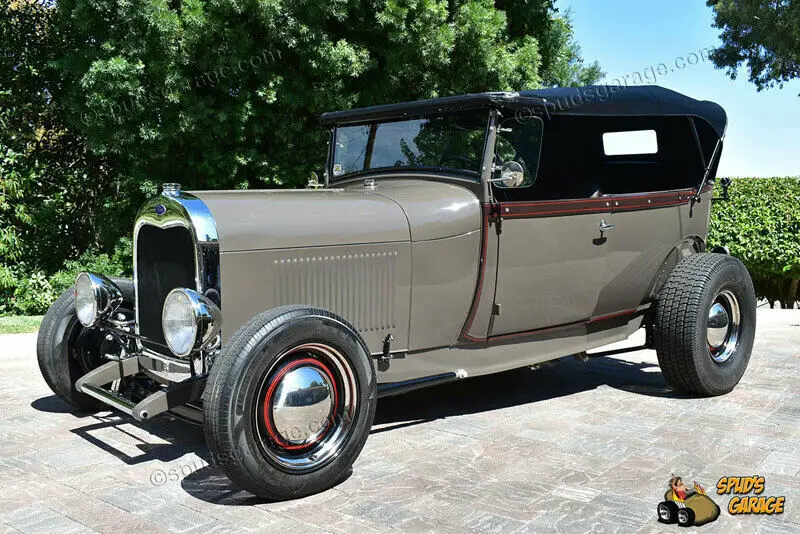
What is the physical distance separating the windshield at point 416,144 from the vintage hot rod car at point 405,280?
0.01 meters

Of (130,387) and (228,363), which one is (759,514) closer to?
(228,363)

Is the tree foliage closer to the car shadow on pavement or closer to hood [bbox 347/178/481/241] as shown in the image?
the car shadow on pavement

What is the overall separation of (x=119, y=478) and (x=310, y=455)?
3.10 feet

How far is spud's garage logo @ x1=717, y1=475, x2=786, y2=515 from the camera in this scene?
314 centimetres

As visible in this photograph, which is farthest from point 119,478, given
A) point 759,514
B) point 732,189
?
point 732,189

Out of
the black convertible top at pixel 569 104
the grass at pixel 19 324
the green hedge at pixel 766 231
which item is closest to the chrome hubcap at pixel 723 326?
the black convertible top at pixel 569 104

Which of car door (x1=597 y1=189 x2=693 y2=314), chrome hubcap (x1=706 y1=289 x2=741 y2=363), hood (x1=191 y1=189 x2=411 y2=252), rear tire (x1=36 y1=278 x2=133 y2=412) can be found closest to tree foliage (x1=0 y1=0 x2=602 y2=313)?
rear tire (x1=36 y1=278 x2=133 y2=412)

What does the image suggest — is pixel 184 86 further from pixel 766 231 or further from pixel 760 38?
pixel 760 38

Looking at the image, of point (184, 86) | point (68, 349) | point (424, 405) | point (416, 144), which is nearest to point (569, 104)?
point (416, 144)

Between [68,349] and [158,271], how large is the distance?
107cm

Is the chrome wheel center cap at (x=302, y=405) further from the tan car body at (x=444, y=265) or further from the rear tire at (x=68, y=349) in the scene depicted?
the rear tire at (x=68, y=349)

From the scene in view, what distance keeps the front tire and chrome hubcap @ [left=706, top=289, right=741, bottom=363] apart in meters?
2.71

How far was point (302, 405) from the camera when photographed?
3354 millimetres

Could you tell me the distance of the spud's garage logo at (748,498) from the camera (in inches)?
124
